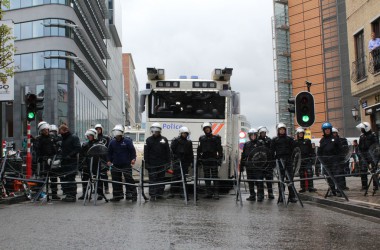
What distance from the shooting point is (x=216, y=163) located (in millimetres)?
13039

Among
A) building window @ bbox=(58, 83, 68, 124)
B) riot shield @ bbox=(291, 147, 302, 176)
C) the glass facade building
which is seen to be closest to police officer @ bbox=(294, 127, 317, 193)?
riot shield @ bbox=(291, 147, 302, 176)

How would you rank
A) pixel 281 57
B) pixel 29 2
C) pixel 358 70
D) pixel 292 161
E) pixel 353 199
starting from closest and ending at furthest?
1. pixel 353 199
2. pixel 292 161
3. pixel 358 70
4. pixel 29 2
5. pixel 281 57

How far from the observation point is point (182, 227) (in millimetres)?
7688

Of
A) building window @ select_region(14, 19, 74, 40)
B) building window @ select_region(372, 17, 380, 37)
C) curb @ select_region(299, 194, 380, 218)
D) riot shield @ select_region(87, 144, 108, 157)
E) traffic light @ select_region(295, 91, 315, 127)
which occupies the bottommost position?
curb @ select_region(299, 194, 380, 218)

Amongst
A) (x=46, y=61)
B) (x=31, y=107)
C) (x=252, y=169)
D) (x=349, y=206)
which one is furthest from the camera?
(x=46, y=61)

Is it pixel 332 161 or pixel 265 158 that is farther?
pixel 265 158

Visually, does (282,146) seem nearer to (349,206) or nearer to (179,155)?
(179,155)

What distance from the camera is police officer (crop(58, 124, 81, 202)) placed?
40.9 feet

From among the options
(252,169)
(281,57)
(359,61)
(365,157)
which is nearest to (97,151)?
(252,169)

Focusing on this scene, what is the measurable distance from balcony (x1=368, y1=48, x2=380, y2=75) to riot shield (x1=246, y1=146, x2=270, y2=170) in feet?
28.5

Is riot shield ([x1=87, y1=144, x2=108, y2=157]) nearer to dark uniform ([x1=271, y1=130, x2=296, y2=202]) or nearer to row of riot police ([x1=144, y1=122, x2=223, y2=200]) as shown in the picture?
row of riot police ([x1=144, y1=122, x2=223, y2=200])


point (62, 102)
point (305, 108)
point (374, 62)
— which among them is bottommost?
point (305, 108)

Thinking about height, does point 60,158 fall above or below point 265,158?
above

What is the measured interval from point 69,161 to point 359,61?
14002 mm
